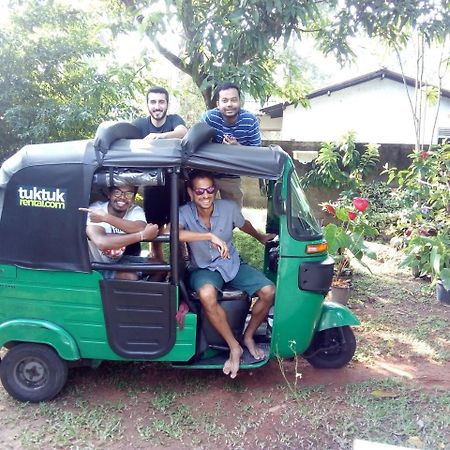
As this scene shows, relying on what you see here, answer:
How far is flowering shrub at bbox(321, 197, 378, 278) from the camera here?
18.5ft

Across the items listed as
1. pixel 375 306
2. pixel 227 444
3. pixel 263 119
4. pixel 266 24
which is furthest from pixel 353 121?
pixel 227 444

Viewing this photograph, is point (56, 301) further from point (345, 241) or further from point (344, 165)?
point (344, 165)

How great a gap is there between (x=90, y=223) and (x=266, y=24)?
2.39 meters

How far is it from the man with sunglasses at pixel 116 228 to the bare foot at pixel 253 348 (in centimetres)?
99

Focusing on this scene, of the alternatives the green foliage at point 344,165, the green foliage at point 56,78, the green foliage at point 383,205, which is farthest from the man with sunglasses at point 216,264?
the green foliage at point 344,165

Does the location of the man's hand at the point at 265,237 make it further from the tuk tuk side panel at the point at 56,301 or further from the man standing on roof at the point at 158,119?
the tuk tuk side panel at the point at 56,301

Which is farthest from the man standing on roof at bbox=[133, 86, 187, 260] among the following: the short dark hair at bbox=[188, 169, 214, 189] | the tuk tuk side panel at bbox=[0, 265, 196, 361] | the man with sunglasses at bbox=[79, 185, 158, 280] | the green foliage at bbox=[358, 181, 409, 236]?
the green foliage at bbox=[358, 181, 409, 236]

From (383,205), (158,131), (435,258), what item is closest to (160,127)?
(158,131)

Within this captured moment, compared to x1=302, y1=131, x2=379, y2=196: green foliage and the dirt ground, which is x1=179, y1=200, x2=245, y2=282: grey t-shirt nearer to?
the dirt ground

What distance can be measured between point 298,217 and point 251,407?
1401mm

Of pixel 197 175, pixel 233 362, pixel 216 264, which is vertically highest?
pixel 197 175

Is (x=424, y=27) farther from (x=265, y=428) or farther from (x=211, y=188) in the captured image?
(x=265, y=428)

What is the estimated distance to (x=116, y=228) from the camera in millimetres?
3676

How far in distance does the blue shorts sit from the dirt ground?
73 centimetres
